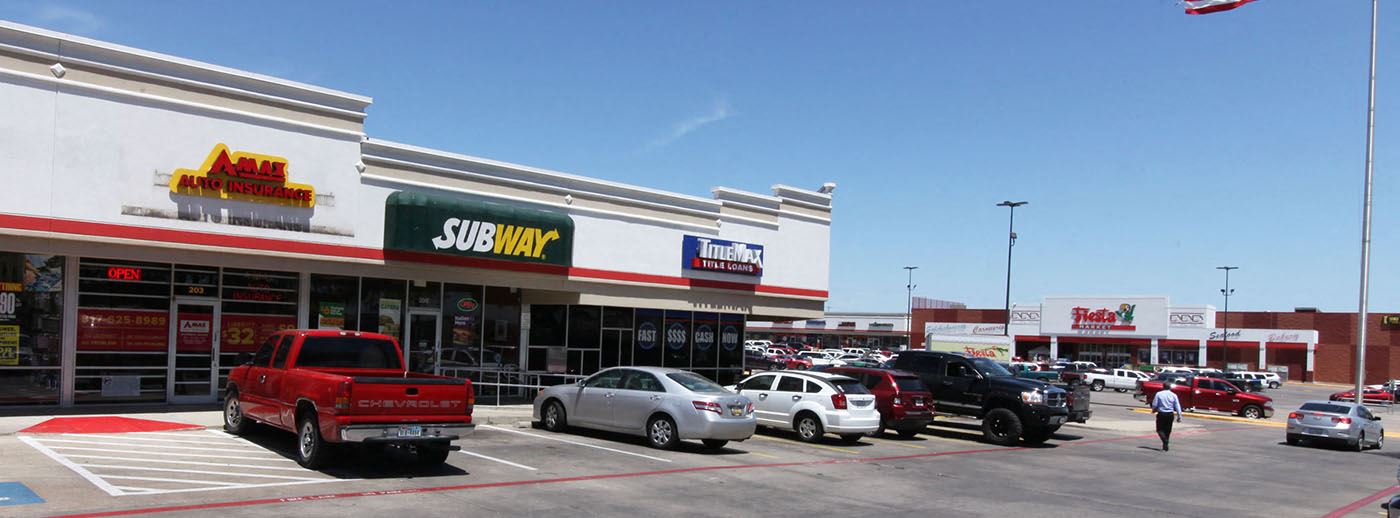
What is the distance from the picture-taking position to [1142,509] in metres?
13.7

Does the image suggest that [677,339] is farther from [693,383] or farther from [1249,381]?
[1249,381]

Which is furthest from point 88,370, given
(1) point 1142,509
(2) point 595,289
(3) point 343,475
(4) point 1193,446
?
(4) point 1193,446

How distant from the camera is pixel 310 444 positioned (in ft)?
41.8

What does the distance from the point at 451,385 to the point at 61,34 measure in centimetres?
1018

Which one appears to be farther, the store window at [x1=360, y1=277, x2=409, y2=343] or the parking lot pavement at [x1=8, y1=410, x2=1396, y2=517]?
the store window at [x1=360, y1=277, x2=409, y2=343]

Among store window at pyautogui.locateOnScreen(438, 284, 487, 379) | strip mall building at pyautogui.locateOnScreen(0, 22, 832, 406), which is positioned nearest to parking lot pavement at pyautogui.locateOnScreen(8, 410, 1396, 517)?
strip mall building at pyautogui.locateOnScreen(0, 22, 832, 406)

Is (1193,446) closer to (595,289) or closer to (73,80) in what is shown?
(595,289)

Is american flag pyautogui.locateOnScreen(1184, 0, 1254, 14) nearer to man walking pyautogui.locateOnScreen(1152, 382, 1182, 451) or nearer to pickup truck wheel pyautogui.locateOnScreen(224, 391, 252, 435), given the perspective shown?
man walking pyautogui.locateOnScreen(1152, 382, 1182, 451)

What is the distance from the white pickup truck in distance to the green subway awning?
4131cm

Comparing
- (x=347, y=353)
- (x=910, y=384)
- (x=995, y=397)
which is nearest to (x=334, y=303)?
(x=347, y=353)

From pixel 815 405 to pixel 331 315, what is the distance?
1057 cm

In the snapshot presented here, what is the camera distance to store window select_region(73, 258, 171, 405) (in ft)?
61.5

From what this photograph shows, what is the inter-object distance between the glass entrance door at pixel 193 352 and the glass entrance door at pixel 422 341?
4.11 m

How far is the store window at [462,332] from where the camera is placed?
78.4 feet
